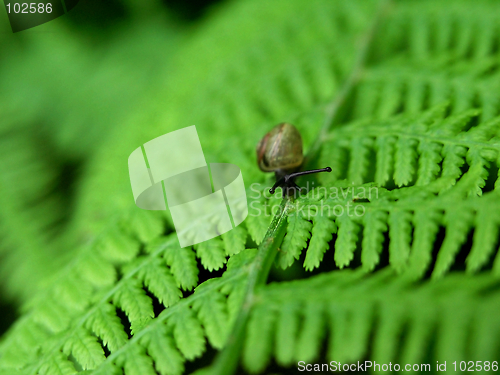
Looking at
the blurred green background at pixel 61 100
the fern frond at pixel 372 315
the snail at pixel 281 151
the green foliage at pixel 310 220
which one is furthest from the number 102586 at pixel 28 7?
the fern frond at pixel 372 315

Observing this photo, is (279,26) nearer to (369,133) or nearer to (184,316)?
(369,133)

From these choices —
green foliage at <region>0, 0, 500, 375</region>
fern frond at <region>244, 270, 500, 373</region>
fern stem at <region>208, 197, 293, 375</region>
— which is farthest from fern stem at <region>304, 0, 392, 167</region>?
fern frond at <region>244, 270, 500, 373</region>

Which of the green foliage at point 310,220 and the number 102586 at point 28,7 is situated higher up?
the number 102586 at point 28,7

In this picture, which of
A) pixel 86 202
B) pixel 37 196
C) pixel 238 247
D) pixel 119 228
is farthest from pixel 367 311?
pixel 37 196

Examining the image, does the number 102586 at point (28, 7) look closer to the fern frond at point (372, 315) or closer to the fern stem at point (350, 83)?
the fern stem at point (350, 83)

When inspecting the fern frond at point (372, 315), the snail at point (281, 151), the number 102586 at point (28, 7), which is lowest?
the fern frond at point (372, 315)

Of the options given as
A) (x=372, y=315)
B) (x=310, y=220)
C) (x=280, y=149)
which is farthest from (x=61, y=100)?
(x=372, y=315)

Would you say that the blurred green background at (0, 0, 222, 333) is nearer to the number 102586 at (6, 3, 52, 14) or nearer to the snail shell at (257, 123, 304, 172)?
the number 102586 at (6, 3, 52, 14)
